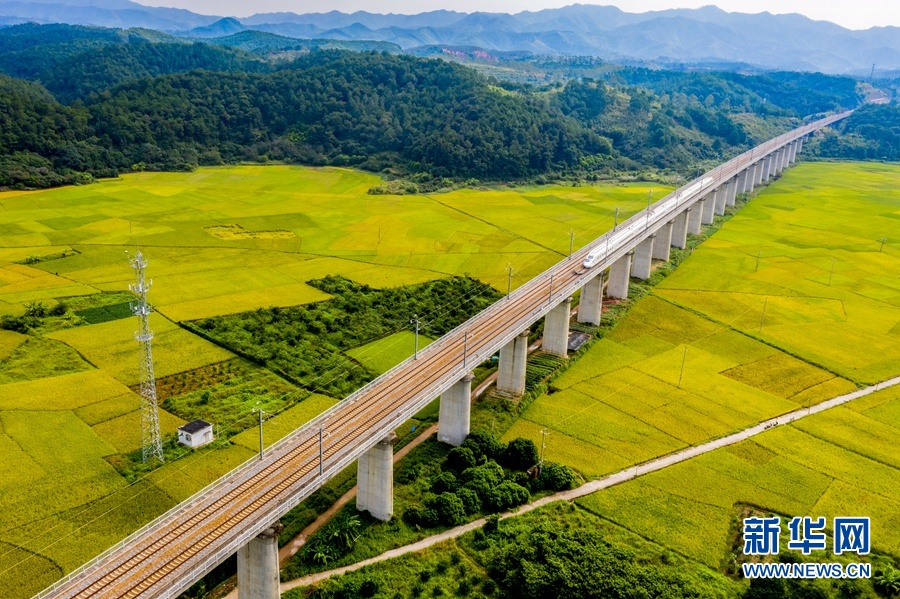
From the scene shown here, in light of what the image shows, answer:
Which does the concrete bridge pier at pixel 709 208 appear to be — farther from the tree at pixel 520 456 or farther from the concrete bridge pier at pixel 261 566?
the concrete bridge pier at pixel 261 566

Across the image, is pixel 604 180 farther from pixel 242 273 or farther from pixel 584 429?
pixel 584 429

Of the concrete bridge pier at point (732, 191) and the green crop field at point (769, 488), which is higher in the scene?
the concrete bridge pier at point (732, 191)

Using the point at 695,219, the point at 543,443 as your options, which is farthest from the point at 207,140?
the point at 543,443

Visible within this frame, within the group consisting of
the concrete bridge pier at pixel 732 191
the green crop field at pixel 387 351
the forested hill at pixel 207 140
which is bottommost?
the green crop field at pixel 387 351

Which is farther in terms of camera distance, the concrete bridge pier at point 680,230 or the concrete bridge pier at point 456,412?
the concrete bridge pier at point 680,230

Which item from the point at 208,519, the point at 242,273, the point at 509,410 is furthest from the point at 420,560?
the point at 242,273

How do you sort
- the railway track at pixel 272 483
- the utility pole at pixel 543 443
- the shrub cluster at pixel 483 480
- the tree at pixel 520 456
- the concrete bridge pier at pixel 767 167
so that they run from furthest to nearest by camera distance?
1. the concrete bridge pier at pixel 767 167
2. the tree at pixel 520 456
3. the utility pole at pixel 543 443
4. the shrub cluster at pixel 483 480
5. the railway track at pixel 272 483

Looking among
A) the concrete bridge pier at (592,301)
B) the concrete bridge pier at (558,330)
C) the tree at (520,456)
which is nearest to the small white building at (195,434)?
the tree at (520,456)
